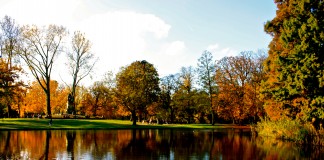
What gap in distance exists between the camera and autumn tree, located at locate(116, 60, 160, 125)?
59.3 meters

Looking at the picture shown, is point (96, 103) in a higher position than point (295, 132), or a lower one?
higher

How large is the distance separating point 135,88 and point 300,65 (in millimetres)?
35482

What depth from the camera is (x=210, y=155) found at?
2294cm

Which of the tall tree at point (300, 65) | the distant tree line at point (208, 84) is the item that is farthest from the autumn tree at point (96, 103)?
the tall tree at point (300, 65)

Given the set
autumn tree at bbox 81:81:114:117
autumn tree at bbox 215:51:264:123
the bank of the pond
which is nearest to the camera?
the bank of the pond

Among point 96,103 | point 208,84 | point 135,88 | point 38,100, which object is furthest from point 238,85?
point 38,100

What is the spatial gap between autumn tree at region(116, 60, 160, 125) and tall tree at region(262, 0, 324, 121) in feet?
93.4

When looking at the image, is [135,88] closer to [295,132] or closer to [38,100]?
[38,100]

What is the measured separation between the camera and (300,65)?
30281 mm

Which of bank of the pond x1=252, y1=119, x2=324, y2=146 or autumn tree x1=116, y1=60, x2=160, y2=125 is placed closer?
bank of the pond x1=252, y1=119, x2=324, y2=146

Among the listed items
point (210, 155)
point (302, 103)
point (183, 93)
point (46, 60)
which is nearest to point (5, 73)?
point (46, 60)

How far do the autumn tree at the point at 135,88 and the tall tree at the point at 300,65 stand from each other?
93.4ft

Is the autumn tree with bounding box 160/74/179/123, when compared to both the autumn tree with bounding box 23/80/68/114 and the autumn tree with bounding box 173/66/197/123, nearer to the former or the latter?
the autumn tree with bounding box 173/66/197/123

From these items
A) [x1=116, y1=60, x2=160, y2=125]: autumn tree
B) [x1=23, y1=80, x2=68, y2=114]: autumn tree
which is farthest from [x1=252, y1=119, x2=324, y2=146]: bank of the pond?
[x1=23, y1=80, x2=68, y2=114]: autumn tree
